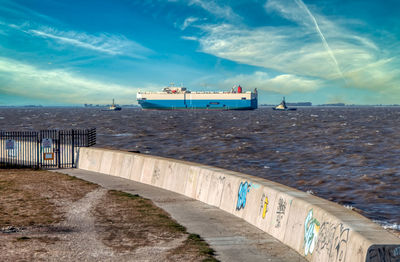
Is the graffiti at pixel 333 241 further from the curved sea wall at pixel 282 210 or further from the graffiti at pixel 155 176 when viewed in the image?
the graffiti at pixel 155 176

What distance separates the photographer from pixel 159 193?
1520 centimetres

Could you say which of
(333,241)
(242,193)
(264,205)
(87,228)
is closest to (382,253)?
(333,241)

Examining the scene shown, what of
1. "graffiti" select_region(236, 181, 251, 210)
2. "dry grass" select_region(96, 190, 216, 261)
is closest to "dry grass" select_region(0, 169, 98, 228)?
"dry grass" select_region(96, 190, 216, 261)

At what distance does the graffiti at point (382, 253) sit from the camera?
20.1 ft

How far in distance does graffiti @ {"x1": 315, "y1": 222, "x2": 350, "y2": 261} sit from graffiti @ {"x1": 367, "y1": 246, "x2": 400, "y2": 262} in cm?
69

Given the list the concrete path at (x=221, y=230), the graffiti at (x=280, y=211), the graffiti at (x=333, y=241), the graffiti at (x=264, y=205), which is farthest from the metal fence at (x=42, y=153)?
the graffiti at (x=333, y=241)

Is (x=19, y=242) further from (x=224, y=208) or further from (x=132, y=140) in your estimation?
(x=132, y=140)

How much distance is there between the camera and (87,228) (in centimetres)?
1070

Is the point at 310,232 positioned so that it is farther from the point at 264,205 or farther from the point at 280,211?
the point at 264,205

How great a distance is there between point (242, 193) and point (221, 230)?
1585 millimetres

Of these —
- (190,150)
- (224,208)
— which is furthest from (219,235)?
(190,150)

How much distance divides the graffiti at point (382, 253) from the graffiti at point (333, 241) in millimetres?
693

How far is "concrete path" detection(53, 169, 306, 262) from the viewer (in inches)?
344

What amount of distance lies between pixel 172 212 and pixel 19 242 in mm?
4277
